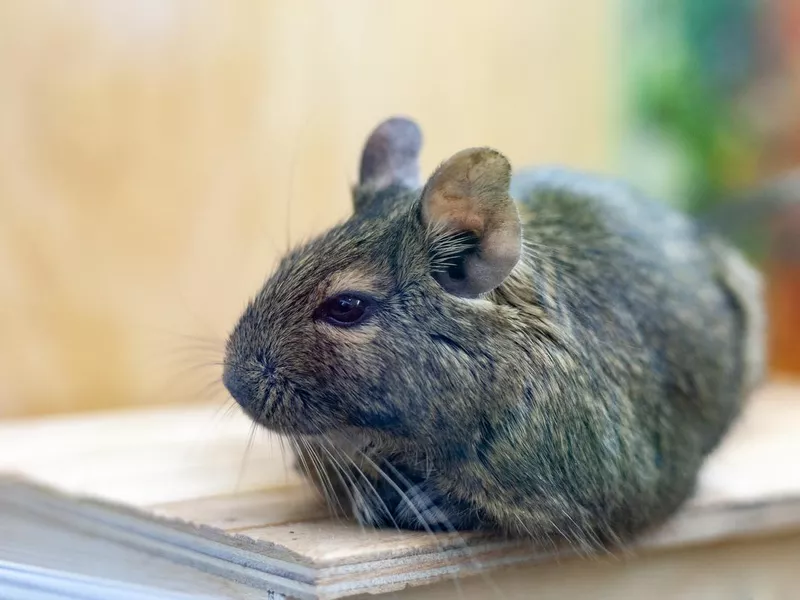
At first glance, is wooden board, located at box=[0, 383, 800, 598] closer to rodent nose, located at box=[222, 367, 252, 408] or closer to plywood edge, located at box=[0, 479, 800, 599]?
plywood edge, located at box=[0, 479, 800, 599]

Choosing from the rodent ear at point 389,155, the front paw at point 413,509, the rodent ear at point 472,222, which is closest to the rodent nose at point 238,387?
the front paw at point 413,509

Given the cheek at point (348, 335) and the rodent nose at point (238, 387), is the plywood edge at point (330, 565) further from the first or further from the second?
the cheek at point (348, 335)

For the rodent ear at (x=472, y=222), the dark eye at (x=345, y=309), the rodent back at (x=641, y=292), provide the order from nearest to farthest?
the rodent ear at (x=472, y=222) → the dark eye at (x=345, y=309) → the rodent back at (x=641, y=292)

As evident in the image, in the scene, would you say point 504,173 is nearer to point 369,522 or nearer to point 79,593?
point 369,522

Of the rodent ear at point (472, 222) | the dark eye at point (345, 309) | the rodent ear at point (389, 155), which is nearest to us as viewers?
the rodent ear at point (472, 222)

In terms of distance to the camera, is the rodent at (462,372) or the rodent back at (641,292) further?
the rodent back at (641,292)

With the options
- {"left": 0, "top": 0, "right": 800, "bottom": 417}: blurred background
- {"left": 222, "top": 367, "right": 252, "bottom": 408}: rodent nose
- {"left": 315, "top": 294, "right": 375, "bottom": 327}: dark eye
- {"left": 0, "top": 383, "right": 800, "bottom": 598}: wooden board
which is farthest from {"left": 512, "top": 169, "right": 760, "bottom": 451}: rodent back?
{"left": 0, "top": 0, "right": 800, "bottom": 417}: blurred background

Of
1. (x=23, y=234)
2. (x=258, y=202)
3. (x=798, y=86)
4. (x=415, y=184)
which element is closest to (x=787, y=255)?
(x=798, y=86)

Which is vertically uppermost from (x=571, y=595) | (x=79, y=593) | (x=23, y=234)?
(x=23, y=234)
